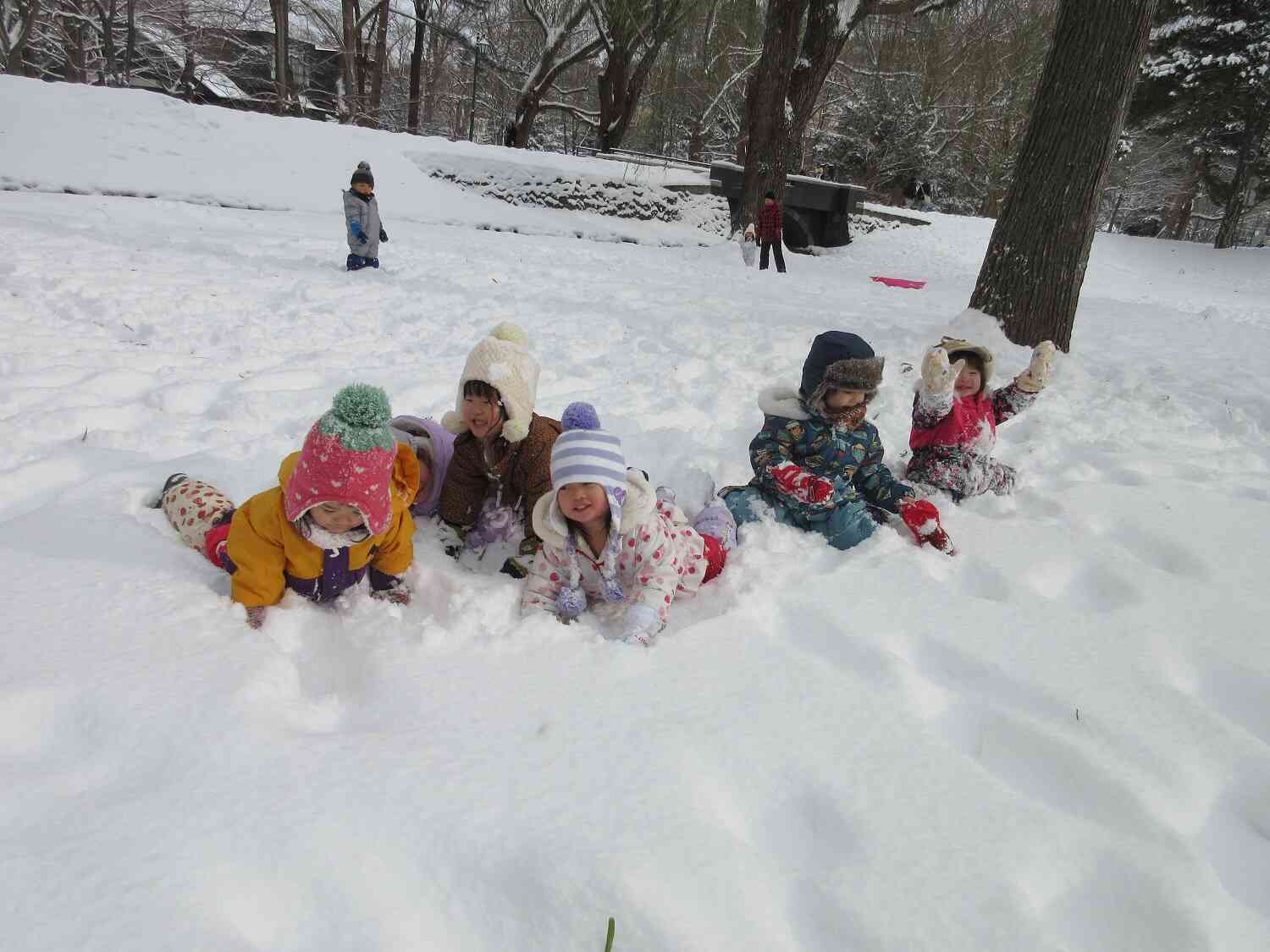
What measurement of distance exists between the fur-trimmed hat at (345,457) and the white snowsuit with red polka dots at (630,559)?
52 cm

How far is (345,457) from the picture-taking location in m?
1.90

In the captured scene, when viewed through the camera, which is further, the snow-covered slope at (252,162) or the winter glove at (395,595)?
the snow-covered slope at (252,162)

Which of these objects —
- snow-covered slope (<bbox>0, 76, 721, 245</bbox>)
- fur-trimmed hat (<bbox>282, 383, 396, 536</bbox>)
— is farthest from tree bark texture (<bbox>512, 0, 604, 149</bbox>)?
fur-trimmed hat (<bbox>282, 383, 396, 536</bbox>)

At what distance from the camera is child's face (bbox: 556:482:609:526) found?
213cm

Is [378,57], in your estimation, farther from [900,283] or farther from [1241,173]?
[1241,173]

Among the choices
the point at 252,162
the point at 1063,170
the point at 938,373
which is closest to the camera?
the point at 938,373

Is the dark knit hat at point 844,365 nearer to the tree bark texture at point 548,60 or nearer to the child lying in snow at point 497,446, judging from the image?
the child lying in snow at point 497,446

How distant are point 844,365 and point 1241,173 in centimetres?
2098

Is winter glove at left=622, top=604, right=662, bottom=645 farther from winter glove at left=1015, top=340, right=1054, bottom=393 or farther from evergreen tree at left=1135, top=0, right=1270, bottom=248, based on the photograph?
evergreen tree at left=1135, top=0, right=1270, bottom=248

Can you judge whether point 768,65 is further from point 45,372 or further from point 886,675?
point 886,675

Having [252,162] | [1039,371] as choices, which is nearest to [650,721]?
[1039,371]

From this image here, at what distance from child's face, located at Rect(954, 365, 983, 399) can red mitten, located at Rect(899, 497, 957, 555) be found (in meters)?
0.68

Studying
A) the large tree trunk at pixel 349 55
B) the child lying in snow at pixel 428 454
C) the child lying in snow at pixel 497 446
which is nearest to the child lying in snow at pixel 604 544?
the child lying in snow at pixel 497 446

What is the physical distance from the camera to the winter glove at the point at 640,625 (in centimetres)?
206
